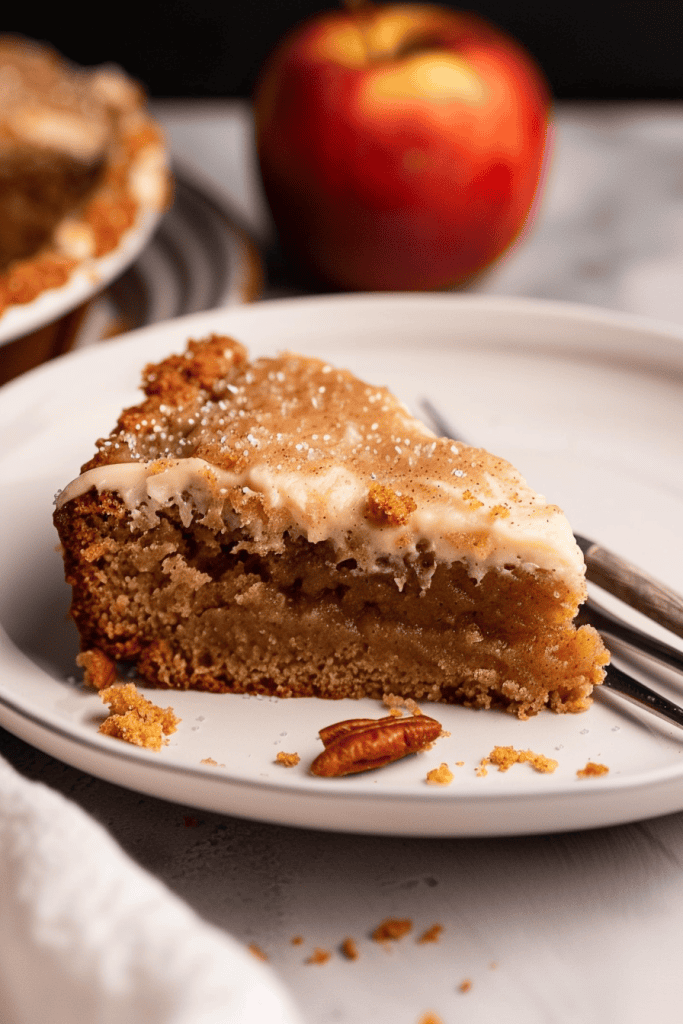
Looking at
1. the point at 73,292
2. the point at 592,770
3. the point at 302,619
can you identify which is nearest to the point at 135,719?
the point at 302,619

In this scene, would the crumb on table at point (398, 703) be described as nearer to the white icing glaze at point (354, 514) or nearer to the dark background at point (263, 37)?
the white icing glaze at point (354, 514)

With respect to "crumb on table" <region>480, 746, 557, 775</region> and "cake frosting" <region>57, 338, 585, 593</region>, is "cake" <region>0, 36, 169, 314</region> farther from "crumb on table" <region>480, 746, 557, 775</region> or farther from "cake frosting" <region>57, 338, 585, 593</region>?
"crumb on table" <region>480, 746, 557, 775</region>

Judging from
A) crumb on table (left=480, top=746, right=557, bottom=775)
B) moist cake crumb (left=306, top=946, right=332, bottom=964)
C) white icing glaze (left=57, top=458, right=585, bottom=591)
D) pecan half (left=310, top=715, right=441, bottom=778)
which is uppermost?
white icing glaze (left=57, top=458, right=585, bottom=591)

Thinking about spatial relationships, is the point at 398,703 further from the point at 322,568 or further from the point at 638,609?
the point at 638,609

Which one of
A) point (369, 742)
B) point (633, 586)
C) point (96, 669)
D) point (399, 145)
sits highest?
point (399, 145)

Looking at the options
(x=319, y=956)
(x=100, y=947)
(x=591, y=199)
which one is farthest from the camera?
(x=591, y=199)

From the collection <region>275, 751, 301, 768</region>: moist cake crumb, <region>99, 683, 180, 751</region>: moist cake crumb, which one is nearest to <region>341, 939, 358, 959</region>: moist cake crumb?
<region>275, 751, 301, 768</region>: moist cake crumb

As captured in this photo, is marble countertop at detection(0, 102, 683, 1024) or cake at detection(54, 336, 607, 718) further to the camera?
cake at detection(54, 336, 607, 718)
